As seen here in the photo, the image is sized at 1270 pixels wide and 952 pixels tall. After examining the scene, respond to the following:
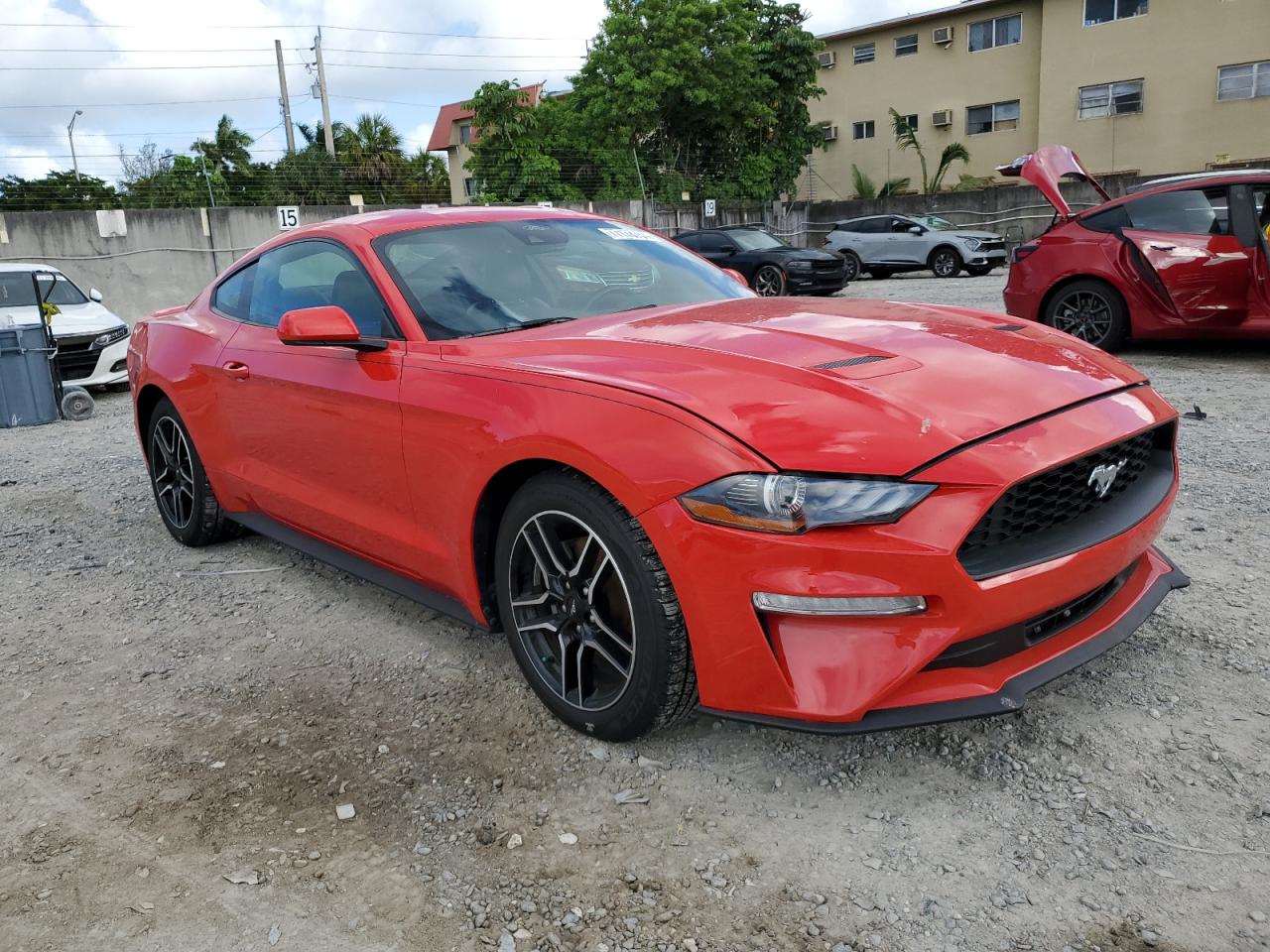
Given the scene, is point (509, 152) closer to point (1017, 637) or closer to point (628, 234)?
point (628, 234)

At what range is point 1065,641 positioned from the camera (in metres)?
2.40

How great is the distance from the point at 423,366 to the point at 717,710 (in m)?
1.39

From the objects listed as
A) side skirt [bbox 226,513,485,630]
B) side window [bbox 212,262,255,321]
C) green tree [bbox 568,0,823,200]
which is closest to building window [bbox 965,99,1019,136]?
green tree [bbox 568,0,823,200]

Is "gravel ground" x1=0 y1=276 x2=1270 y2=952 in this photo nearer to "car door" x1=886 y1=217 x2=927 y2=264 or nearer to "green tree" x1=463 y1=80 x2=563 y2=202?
"car door" x1=886 y1=217 x2=927 y2=264

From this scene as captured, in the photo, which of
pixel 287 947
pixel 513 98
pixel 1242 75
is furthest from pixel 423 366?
pixel 1242 75

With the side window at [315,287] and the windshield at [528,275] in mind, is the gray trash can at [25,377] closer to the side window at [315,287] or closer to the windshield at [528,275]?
the side window at [315,287]

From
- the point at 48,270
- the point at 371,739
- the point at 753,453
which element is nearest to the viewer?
the point at 753,453

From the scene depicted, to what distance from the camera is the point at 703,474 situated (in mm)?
2225

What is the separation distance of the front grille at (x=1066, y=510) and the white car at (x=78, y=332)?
374 inches

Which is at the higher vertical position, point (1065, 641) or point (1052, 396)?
point (1052, 396)

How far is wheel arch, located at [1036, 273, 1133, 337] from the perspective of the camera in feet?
26.2

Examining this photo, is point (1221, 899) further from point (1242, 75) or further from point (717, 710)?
point (1242, 75)

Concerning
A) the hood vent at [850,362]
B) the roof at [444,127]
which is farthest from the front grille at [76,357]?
the roof at [444,127]

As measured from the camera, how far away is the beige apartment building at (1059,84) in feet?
85.8
